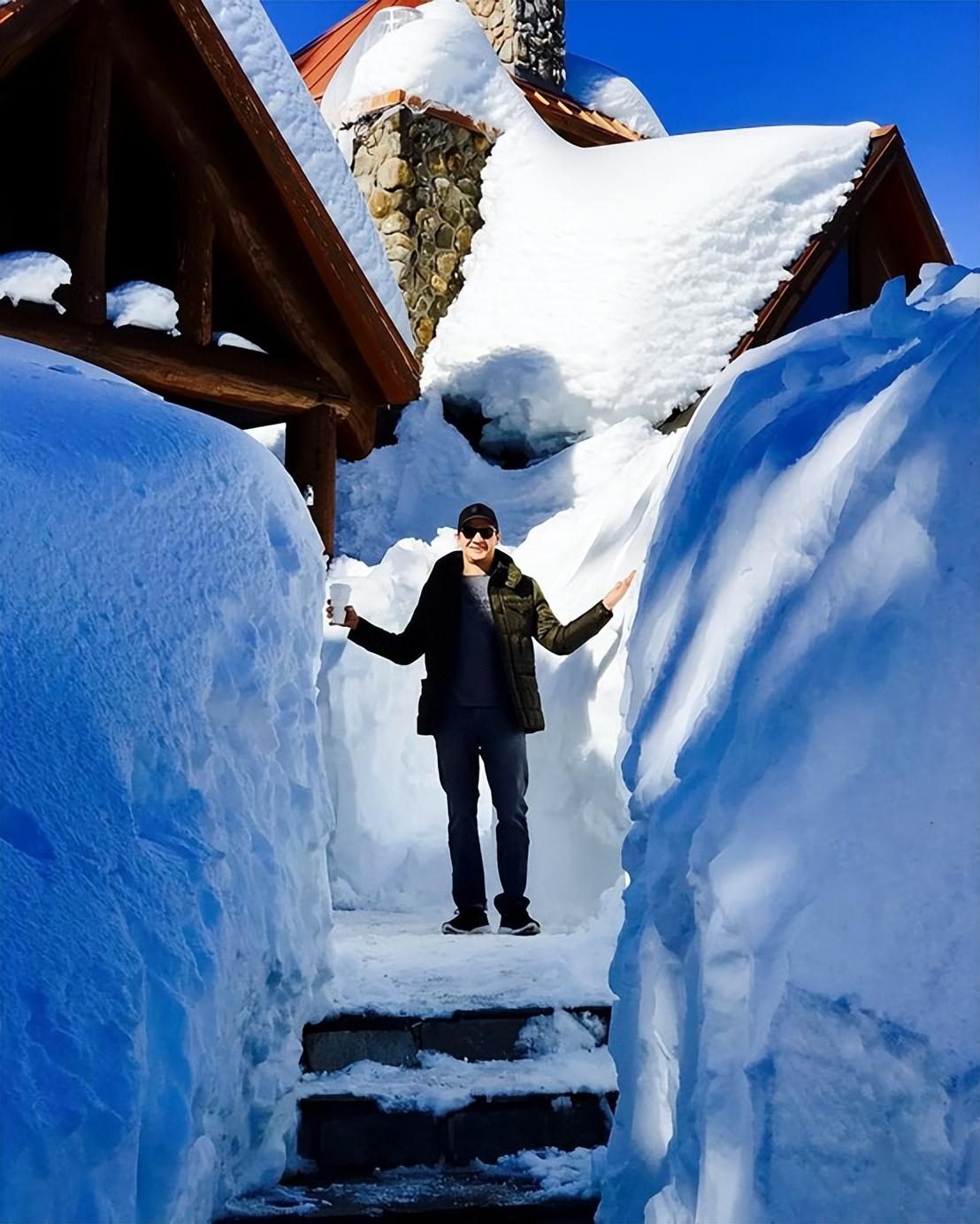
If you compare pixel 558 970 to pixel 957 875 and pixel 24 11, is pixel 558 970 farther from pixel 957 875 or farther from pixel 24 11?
pixel 24 11

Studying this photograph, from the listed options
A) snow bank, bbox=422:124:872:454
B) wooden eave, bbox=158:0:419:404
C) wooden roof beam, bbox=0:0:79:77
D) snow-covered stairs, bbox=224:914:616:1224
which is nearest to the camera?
snow-covered stairs, bbox=224:914:616:1224

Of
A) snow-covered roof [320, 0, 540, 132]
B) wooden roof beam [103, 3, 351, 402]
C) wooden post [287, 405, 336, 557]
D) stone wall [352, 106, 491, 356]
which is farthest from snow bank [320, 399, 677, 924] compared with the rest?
snow-covered roof [320, 0, 540, 132]

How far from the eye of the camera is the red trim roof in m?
12.7

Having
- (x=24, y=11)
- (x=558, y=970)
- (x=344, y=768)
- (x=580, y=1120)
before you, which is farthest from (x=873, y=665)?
(x=24, y=11)

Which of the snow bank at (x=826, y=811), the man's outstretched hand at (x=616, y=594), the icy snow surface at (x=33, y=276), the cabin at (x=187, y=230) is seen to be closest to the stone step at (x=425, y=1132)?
the snow bank at (x=826, y=811)

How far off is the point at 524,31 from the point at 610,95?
6.02ft

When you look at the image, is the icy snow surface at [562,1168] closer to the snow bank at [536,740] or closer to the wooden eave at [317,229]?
the snow bank at [536,740]

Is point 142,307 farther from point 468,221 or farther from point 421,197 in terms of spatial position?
point 468,221

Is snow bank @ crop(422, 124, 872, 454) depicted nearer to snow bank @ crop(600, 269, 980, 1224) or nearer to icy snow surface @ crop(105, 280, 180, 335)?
icy snow surface @ crop(105, 280, 180, 335)

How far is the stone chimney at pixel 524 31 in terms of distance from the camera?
12898mm

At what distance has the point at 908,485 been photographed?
1.79m

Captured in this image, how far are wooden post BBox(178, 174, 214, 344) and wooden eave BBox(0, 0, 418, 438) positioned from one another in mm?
86

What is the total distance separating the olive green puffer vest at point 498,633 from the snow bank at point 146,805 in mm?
1129

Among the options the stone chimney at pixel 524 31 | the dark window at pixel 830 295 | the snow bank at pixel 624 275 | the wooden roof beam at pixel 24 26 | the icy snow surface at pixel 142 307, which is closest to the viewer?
the wooden roof beam at pixel 24 26
